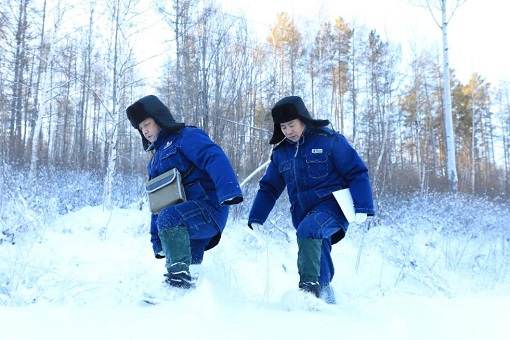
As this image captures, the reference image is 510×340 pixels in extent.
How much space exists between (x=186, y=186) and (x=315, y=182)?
894 millimetres

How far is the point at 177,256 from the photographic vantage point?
231 centimetres

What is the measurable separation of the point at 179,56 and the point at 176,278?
7.14 metres

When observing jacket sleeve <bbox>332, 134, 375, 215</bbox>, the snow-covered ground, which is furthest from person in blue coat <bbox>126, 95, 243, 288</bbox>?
jacket sleeve <bbox>332, 134, 375, 215</bbox>

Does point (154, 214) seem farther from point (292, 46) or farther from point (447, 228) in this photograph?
point (292, 46)

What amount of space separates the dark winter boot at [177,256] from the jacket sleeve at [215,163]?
36 cm

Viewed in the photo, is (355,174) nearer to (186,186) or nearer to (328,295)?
(328,295)

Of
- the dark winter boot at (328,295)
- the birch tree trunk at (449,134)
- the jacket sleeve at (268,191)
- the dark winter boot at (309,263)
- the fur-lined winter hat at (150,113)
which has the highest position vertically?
the birch tree trunk at (449,134)

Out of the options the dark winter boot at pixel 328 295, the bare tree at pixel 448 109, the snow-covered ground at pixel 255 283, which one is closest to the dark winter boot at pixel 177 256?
the snow-covered ground at pixel 255 283

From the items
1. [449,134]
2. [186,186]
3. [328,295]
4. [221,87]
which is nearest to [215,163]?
[186,186]

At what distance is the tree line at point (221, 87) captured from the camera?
25.5 ft

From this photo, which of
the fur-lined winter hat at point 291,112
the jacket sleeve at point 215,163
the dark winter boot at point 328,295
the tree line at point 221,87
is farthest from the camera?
the tree line at point 221,87

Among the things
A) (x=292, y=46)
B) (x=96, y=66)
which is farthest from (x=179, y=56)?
(x=96, y=66)

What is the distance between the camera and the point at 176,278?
2246 millimetres

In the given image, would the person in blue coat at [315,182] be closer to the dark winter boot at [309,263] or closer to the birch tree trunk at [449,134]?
the dark winter boot at [309,263]
